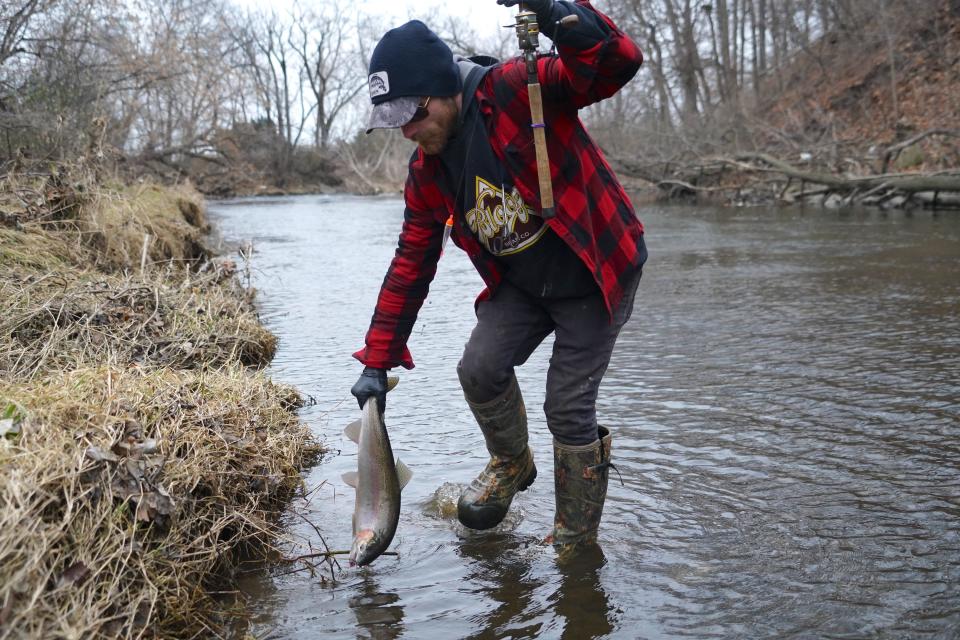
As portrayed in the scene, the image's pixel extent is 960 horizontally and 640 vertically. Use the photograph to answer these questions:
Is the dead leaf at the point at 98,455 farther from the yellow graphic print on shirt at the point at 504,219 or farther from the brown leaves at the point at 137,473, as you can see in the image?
the yellow graphic print on shirt at the point at 504,219

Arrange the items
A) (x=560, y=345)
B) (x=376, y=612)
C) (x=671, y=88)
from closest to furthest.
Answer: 1. (x=376, y=612)
2. (x=560, y=345)
3. (x=671, y=88)

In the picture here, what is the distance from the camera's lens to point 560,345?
3.58 m

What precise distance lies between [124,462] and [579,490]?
1678 mm

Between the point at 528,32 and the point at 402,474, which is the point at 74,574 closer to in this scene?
the point at 402,474

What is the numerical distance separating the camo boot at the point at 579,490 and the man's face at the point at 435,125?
1.28 metres

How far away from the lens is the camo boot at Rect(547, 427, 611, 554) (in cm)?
357

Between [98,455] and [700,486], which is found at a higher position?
[98,455]

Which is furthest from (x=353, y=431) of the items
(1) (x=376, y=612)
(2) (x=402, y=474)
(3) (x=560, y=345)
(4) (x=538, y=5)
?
(4) (x=538, y=5)

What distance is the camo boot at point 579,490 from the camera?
3570mm

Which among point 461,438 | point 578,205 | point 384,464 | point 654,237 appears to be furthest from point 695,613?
point 654,237

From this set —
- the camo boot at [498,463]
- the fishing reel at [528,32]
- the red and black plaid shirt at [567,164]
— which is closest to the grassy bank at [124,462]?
the camo boot at [498,463]

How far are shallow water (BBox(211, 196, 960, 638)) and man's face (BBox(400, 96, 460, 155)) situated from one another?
164cm

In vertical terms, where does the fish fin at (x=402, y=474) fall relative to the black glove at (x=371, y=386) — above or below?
below

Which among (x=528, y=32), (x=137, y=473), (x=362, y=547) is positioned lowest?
(x=362, y=547)
